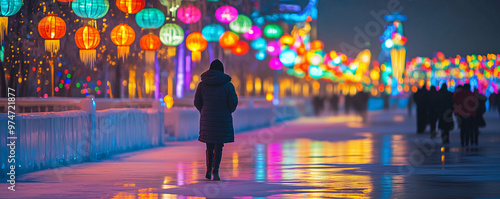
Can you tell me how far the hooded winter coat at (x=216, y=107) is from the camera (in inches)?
495

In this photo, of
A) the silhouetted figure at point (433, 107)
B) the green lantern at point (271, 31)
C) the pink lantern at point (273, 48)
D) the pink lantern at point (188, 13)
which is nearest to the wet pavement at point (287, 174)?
the silhouetted figure at point (433, 107)

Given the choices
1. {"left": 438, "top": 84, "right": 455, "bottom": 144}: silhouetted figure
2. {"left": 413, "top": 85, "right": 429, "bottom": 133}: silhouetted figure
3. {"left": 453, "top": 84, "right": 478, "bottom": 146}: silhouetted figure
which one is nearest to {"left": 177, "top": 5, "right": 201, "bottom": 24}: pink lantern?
{"left": 413, "top": 85, "right": 429, "bottom": 133}: silhouetted figure

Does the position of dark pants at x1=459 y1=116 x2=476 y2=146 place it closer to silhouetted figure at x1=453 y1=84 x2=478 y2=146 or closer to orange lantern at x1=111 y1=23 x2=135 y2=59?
silhouetted figure at x1=453 y1=84 x2=478 y2=146

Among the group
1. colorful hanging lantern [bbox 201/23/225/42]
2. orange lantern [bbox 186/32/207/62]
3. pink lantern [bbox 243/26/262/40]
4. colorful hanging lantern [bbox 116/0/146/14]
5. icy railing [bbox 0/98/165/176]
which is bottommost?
icy railing [bbox 0/98/165/176]

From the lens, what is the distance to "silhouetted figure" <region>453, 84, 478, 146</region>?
21125mm

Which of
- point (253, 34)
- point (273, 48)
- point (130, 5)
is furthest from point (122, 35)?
point (273, 48)

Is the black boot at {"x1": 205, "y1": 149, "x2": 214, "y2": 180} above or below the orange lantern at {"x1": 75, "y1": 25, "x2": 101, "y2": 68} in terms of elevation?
below

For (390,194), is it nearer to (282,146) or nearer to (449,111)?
(282,146)

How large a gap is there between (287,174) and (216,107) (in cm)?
175

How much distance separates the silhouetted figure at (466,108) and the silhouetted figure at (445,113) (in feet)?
3.33

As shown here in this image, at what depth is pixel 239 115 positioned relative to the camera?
30844mm

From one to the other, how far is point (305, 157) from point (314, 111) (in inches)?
1822

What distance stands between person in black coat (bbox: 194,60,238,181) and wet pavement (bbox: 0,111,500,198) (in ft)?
1.95

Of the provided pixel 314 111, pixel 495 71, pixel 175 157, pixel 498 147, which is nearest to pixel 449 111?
pixel 498 147
